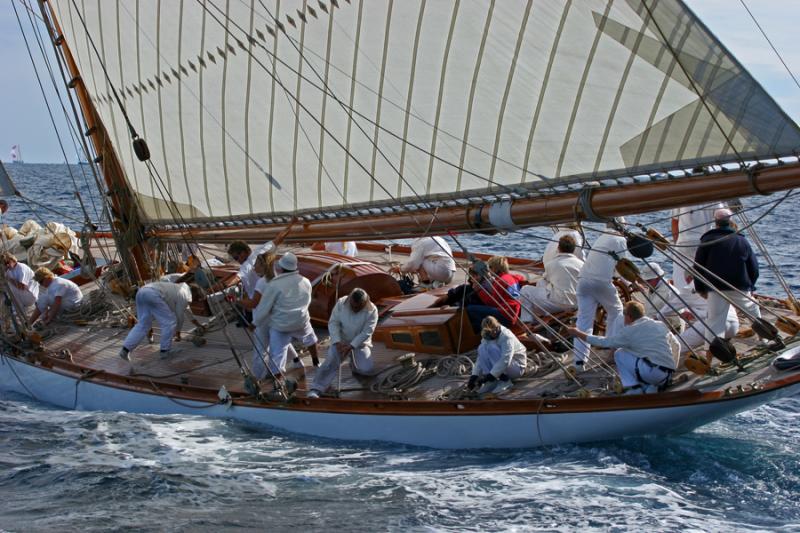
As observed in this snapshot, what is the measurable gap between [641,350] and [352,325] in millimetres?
2772

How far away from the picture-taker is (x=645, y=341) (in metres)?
9.05

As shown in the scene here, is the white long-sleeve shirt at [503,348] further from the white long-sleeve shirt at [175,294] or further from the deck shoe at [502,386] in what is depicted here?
the white long-sleeve shirt at [175,294]

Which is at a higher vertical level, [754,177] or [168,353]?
[754,177]

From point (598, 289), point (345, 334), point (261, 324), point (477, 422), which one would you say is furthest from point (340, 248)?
point (477, 422)

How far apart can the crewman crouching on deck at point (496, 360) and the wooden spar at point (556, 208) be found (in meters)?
0.94

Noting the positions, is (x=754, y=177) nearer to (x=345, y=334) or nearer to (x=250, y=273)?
(x=345, y=334)

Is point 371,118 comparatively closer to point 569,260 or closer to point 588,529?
point 569,260

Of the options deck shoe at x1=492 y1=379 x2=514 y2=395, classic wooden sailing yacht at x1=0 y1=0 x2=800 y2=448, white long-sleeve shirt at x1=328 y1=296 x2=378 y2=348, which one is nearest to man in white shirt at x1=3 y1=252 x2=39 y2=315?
classic wooden sailing yacht at x1=0 y1=0 x2=800 y2=448

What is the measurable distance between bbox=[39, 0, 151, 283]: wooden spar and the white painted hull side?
277cm

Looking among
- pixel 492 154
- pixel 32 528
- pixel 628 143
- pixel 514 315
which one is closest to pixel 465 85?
pixel 492 154

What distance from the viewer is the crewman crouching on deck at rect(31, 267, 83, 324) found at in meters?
13.7

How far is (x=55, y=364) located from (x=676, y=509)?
290 inches

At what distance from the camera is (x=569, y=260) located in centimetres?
1129

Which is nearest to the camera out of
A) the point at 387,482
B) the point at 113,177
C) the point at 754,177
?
the point at 754,177
